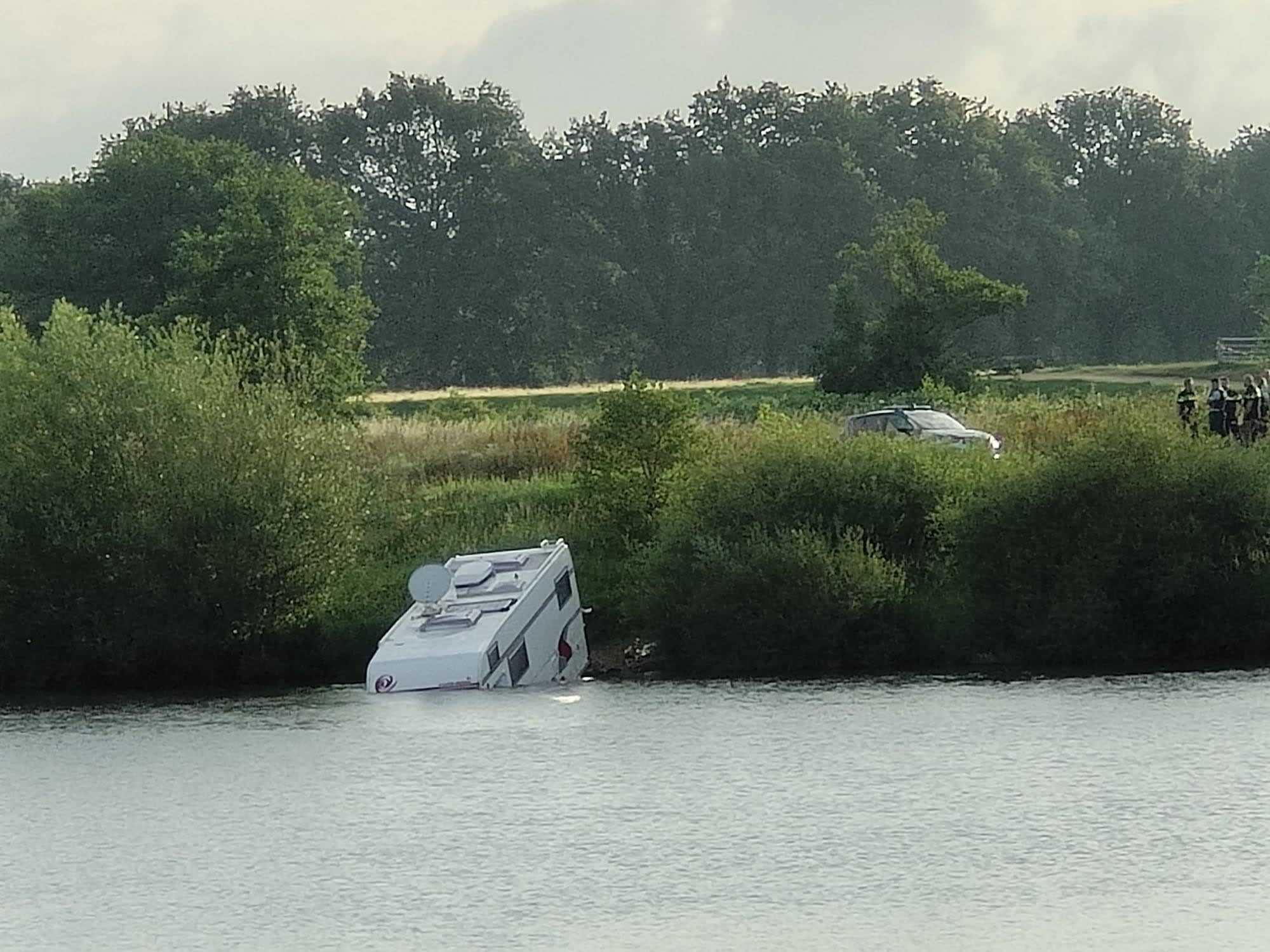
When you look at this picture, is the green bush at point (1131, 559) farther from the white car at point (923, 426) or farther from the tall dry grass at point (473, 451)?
the tall dry grass at point (473, 451)

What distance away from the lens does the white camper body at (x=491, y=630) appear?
44.9 metres

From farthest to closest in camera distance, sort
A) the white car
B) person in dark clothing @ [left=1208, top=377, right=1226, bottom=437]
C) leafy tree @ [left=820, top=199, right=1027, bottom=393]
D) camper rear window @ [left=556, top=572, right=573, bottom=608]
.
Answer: leafy tree @ [left=820, top=199, right=1027, bottom=393] → the white car → person in dark clothing @ [left=1208, top=377, right=1226, bottom=437] → camper rear window @ [left=556, top=572, right=573, bottom=608]

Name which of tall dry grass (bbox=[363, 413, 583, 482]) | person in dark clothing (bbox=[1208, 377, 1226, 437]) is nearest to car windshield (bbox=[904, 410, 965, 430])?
tall dry grass (bbox=[363, 413, 583, 482])

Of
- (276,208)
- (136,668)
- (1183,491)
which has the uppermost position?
(276,208)

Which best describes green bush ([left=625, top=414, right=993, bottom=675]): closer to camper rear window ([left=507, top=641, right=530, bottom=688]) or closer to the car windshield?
camper rear window ([left=507, top=641, right=530, bottom=688])

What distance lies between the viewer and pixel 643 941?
2525cm

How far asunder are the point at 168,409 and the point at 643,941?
28756mm

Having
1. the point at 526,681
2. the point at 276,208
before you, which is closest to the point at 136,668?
the point at 526,681

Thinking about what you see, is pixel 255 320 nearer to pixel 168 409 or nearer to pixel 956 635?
pixel 168 409

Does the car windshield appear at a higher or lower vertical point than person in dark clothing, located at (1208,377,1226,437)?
lower

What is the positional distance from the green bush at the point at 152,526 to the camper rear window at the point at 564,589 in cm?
574

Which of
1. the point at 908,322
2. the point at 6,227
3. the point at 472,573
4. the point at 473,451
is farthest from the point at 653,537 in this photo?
the point at 6,227

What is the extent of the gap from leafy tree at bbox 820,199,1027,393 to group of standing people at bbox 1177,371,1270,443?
84.6ft

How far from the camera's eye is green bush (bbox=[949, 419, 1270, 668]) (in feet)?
152
